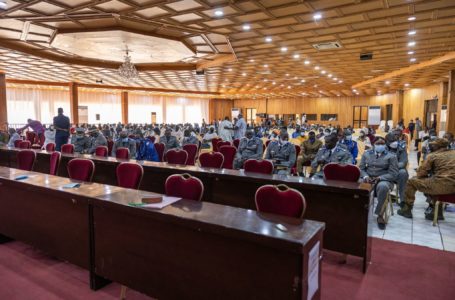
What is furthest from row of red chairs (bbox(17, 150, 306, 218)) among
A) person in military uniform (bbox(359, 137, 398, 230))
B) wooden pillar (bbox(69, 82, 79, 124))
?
wooden pillar (bbox(69, 82, 79, 124))

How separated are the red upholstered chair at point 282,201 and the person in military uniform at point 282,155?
3.12 m

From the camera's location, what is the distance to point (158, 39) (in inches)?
349

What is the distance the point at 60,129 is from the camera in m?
8.54

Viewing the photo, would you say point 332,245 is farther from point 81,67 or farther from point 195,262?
point 81,67

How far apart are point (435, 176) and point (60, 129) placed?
848 centimetres

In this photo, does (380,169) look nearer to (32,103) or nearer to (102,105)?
(32,103)

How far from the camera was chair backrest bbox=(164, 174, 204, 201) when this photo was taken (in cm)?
286

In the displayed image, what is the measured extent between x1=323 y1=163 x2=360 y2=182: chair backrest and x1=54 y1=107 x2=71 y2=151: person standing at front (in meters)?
7.30

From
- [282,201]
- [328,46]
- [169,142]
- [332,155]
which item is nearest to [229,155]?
[332,155]

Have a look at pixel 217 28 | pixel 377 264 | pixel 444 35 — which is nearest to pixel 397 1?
pixel 444 35

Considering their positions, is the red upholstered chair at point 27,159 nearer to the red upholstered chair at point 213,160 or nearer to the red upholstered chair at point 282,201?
the red upholstered chair at point 213,160

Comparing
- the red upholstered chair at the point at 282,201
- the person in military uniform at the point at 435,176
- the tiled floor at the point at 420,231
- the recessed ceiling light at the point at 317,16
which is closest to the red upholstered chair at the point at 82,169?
the red upholstered chair at the point at 282,201

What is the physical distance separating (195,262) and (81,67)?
13612mm

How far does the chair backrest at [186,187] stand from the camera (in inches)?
113
